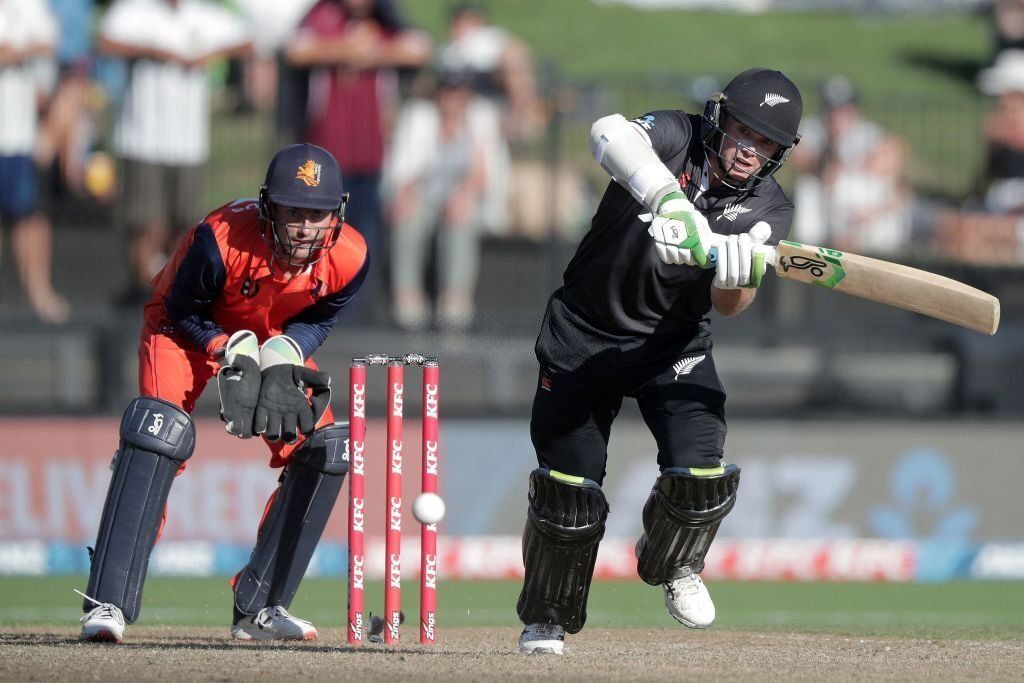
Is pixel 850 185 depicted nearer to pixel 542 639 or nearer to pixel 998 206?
pixel 998 206

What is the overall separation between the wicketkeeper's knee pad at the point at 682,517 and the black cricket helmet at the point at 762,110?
119 centimetres

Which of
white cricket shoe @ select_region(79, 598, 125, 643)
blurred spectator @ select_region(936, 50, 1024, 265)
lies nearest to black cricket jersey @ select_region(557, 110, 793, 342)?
white cricket shoe @ select_region(79, 598, 125, 643)

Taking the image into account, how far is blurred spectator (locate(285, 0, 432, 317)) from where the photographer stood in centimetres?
1123

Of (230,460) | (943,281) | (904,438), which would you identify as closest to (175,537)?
(230,460)

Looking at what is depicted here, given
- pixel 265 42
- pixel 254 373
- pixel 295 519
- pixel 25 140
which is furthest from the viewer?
pixel 265 42

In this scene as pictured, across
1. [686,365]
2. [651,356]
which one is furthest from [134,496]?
[686,365]

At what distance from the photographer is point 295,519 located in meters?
6.89

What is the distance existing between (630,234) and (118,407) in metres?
5.54

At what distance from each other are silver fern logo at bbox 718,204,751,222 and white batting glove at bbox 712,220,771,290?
35cm

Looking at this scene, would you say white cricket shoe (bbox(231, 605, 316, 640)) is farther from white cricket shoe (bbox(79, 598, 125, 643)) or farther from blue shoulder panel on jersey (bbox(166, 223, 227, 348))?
blue shoulder panel on jersey (bbox(166, 223, 227, 348))

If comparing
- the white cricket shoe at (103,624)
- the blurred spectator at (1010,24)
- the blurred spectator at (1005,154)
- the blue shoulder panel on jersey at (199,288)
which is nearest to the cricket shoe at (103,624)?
the white cricket shoe at (103,624)

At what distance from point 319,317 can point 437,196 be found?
467cm

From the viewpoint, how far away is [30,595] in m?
9.69

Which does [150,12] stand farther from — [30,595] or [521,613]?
[521,613]
